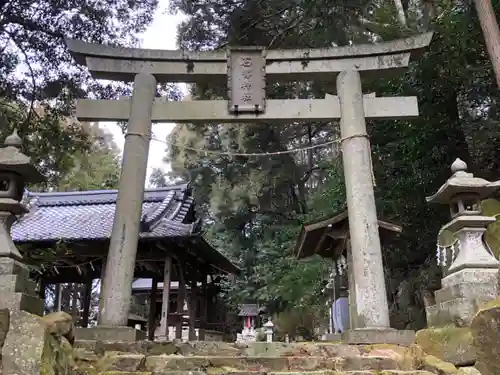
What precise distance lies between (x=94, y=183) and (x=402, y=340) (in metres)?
25.4

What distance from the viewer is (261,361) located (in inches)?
177

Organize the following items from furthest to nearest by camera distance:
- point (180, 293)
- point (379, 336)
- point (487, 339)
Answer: point (180, 293) → point (379, 336) → point (487, 339)

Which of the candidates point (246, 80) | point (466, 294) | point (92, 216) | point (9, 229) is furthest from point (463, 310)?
point (92, 216)

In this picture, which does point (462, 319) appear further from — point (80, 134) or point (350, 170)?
point (80, 134)

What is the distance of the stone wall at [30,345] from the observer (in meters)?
3.56

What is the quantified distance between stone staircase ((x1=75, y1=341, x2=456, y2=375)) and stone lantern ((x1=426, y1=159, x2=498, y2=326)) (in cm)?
58

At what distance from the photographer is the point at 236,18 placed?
9539 millimetres

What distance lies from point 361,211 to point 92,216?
812 cm

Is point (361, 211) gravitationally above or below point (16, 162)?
below

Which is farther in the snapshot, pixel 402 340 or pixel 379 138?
pixel 379 138

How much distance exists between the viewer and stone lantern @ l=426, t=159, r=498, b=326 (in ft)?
15.1

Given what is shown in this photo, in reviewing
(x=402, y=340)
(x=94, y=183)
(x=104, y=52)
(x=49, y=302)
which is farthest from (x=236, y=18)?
(x=94, y=183)

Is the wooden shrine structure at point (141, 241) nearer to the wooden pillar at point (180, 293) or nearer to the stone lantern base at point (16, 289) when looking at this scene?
the wooden pillar at point (180, 293)

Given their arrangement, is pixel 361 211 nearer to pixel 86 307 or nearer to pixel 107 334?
pixel 107 334
